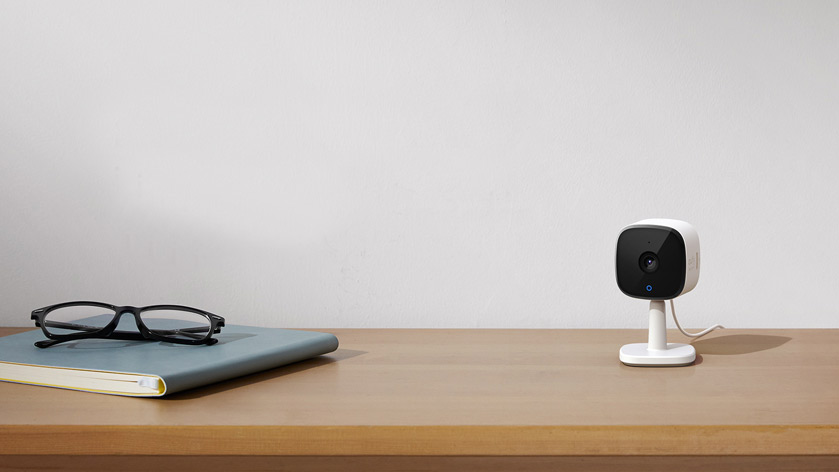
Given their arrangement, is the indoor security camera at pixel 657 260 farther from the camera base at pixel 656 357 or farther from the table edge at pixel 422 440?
the table edge at pixel 422 440

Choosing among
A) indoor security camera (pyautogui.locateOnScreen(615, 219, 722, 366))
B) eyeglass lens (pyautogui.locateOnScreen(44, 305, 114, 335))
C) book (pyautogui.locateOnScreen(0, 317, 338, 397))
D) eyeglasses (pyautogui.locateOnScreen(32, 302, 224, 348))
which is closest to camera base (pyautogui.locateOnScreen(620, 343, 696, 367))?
indoor security camera (pyautogui.locateOnScreen(615, 219, 722, 366))

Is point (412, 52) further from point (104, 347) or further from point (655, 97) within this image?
point (104, 347)

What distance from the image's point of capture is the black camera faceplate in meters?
0.79

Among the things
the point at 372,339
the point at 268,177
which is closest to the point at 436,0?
the point at 268,177

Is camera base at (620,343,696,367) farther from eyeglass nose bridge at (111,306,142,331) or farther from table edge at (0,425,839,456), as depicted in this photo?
eyeglass nose bridge at (111,306,142,331)

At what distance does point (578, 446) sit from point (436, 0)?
720 millimetres

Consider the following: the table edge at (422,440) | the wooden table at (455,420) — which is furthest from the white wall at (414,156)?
the table edge at (422,440)

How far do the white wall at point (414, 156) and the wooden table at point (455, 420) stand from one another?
0.98ft

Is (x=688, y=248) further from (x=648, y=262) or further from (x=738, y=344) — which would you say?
(x=738, y=344)

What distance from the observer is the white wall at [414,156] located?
41.6 inches

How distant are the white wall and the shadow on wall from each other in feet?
0.36

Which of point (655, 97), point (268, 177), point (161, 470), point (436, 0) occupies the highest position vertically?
point (436, 0)

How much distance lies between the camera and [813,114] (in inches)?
41.4

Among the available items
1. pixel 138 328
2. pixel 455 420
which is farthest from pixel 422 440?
pixel 138 328
